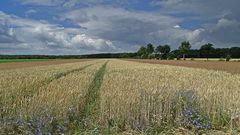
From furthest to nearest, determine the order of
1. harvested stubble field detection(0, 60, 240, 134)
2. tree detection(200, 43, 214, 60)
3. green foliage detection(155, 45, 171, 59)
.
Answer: green foliage detection(155, 45, 171, 59) < tree detection(200, 43, 214, 60) < harvested stubble field detection(0, 60, 240, 134)

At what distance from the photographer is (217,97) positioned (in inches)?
405

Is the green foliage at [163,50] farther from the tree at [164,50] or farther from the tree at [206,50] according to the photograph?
the tree at [206,50]

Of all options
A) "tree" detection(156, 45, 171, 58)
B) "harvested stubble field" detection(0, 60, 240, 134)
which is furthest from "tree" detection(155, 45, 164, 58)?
"harvested stubble field" detection(0, 60, 240, 134)

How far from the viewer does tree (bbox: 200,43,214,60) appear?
156 meters

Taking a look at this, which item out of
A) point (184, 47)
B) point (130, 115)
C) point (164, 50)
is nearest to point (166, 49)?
point (164, 50)

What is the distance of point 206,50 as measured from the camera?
156750mm

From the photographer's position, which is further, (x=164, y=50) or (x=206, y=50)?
(x=164, y=50)

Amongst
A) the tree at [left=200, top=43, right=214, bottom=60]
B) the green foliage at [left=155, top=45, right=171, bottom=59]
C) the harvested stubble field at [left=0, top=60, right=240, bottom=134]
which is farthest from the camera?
the green foliage at [left=155, top=45, right=171, bottom=59]

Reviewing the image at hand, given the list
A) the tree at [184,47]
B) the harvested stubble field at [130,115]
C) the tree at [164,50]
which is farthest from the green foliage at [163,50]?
the harvested stubble field at [130,115]

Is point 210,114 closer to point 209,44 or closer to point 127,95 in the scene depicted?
point 127,95

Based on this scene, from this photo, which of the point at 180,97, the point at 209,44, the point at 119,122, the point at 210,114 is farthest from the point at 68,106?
the point at 209,44

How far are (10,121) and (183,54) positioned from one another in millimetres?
157401

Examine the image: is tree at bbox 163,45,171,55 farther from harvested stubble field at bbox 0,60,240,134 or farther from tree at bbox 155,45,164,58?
harvested stubble field at bbox 0,60,240,134

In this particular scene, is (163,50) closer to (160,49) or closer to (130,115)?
(160,49)
